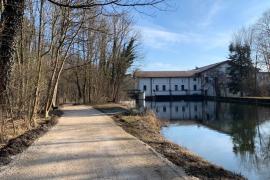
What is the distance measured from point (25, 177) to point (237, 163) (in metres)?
8.44

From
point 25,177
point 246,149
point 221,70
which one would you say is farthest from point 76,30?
point 221,70

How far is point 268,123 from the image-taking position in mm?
27609

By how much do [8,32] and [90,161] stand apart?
5.01 m

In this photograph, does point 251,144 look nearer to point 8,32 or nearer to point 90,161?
point 90,161

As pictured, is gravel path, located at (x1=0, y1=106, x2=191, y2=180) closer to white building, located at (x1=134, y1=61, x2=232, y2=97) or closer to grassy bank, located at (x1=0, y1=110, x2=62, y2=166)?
grassy bank, located at (x1=0, y1=110, x2=62, y2=166)

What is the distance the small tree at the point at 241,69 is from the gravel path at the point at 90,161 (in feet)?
198

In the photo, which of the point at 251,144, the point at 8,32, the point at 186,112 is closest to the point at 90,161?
the point at 8,32

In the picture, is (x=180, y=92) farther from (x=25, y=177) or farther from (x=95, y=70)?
(x=25, y=177)

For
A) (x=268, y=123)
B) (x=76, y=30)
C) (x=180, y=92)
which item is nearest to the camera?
(x=76, y=30)

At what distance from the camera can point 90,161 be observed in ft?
29.9

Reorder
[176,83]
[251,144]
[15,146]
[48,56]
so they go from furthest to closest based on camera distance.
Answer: [176,83], [48,56], [251,144], [15,146]

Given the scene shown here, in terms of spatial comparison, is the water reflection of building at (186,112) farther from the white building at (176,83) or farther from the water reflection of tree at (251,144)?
the white building at (176,83)

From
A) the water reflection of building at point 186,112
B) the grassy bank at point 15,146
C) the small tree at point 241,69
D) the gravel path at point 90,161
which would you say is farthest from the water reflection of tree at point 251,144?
the small tree at point 241,69

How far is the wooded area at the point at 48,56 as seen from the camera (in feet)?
39.1
